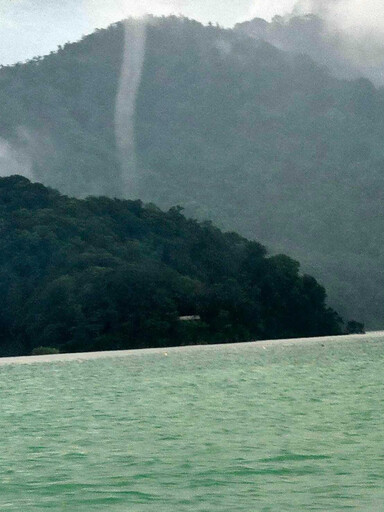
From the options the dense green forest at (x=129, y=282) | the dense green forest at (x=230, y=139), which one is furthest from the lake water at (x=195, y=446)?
the dense green forest at (x=230, y=139)

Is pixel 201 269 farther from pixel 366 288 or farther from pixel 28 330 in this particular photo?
pixel 366 288

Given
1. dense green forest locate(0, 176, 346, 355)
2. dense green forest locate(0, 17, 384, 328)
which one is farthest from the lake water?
dense green forest locate(0, 17, 384, 328)

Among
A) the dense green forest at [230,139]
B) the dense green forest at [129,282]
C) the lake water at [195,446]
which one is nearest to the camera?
the lake water at [195,446]

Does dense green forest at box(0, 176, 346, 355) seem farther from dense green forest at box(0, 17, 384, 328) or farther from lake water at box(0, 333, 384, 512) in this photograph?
lake water at box(0, 333, 384, 512)

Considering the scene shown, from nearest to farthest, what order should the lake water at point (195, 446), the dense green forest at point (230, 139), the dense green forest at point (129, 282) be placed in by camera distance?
the lake water at point (195, 446)
the dense green forest at point (129, 282)
the dense green forest at point (230, 139)

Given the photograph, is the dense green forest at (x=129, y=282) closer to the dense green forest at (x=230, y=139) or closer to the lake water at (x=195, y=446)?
the dense green forest at (x=230, y=139)

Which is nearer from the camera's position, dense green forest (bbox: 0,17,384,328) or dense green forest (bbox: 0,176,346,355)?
dense green forest (bbox: 0,176,346,355)
